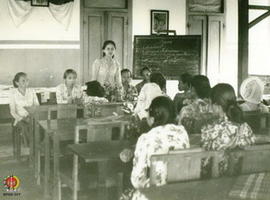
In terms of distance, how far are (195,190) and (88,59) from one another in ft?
19.9

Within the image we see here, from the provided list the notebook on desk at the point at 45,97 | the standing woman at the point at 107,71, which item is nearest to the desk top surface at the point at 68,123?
the standing woman at the point at 107,71

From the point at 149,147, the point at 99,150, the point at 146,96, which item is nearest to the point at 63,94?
the point at 146,96

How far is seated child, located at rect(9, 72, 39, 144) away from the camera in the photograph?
5.64m

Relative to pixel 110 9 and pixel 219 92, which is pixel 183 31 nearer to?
pixel 110 9

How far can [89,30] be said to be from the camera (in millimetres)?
8203

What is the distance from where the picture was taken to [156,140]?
8.84 ft

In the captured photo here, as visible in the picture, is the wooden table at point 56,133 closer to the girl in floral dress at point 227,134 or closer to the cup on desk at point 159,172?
the girl in floral dress at point 227,134

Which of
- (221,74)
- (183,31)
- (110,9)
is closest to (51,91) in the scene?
(110,9)

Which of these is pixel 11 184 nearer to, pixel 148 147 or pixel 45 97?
pixel 148 147

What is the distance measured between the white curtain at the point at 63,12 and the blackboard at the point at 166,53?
4.19ft

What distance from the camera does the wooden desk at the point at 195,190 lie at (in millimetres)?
2291

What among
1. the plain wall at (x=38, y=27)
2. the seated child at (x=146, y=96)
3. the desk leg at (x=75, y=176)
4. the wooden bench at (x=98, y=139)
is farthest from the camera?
the plain wall at (x=38, y=27)

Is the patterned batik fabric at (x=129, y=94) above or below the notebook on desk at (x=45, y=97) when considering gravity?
above

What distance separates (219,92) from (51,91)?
15.6 ft
